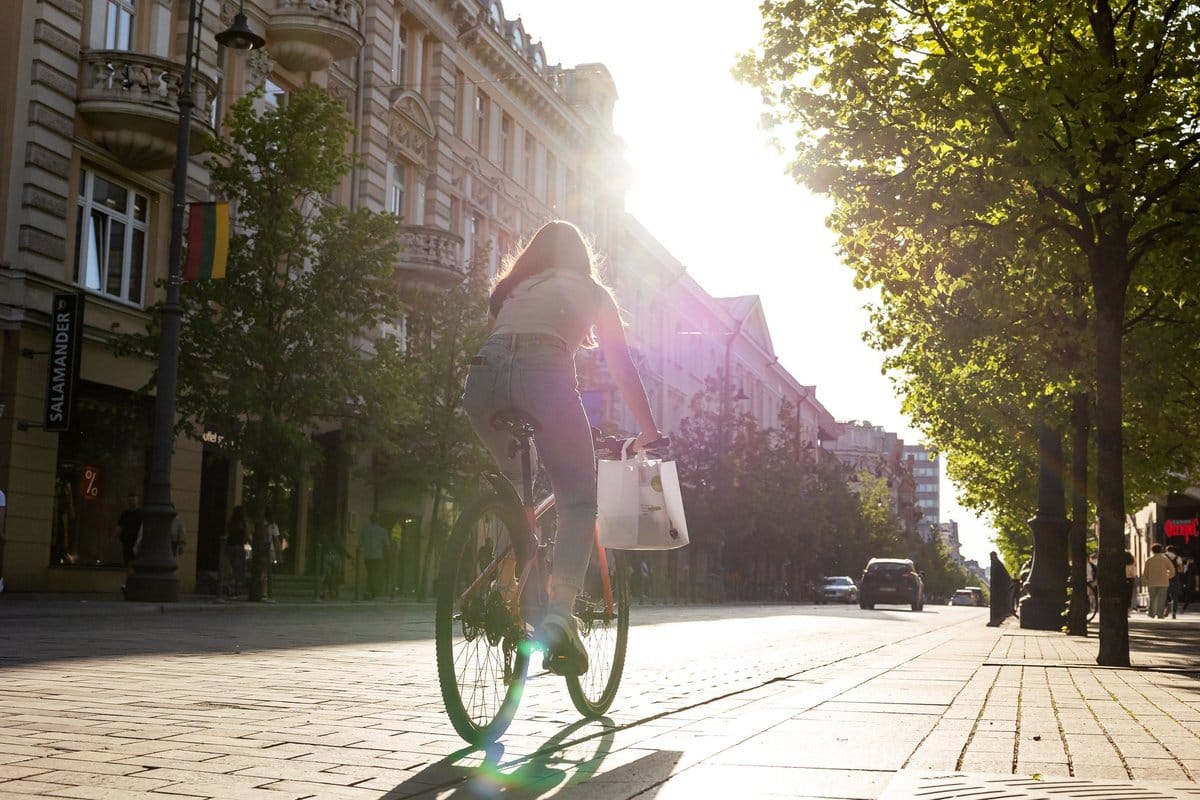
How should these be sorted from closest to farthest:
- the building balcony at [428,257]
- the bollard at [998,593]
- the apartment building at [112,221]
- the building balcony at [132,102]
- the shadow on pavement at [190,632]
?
the shadow on pavement at [190,632] < the apartment building at [112,221] < the building balcony at [132,102] < the bollard at [998,593] < the building balcony at [428,257]

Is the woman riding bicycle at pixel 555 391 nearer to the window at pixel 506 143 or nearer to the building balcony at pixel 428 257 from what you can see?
the building balcony at pixel 428 257

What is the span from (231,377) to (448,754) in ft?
58.6

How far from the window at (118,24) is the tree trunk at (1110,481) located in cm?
1733

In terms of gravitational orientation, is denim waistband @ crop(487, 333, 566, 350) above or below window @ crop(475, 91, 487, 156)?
below

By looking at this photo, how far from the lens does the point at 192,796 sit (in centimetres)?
390

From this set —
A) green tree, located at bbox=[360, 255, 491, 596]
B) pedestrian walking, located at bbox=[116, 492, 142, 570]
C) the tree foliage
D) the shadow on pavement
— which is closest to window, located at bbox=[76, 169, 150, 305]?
pedestrian walking, located at bbox=[116, 492, 142, 570]

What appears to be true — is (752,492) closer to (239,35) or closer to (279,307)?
(279,307)

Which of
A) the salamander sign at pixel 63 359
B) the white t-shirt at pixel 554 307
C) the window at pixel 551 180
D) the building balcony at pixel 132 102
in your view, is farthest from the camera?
the window at pixel 551 180

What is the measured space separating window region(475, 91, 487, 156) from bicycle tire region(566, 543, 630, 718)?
34613 mm

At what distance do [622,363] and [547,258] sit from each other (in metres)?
0.52

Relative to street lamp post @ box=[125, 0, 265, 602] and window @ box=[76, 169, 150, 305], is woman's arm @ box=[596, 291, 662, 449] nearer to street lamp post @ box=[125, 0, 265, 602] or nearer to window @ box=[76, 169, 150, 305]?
street lamp post @ box=[125, 0, 265, 602]

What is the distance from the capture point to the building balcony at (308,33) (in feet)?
91.9

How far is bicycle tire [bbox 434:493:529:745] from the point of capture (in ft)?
15.8

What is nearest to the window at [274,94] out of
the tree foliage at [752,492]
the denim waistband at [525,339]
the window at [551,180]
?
the window at [551,180]
